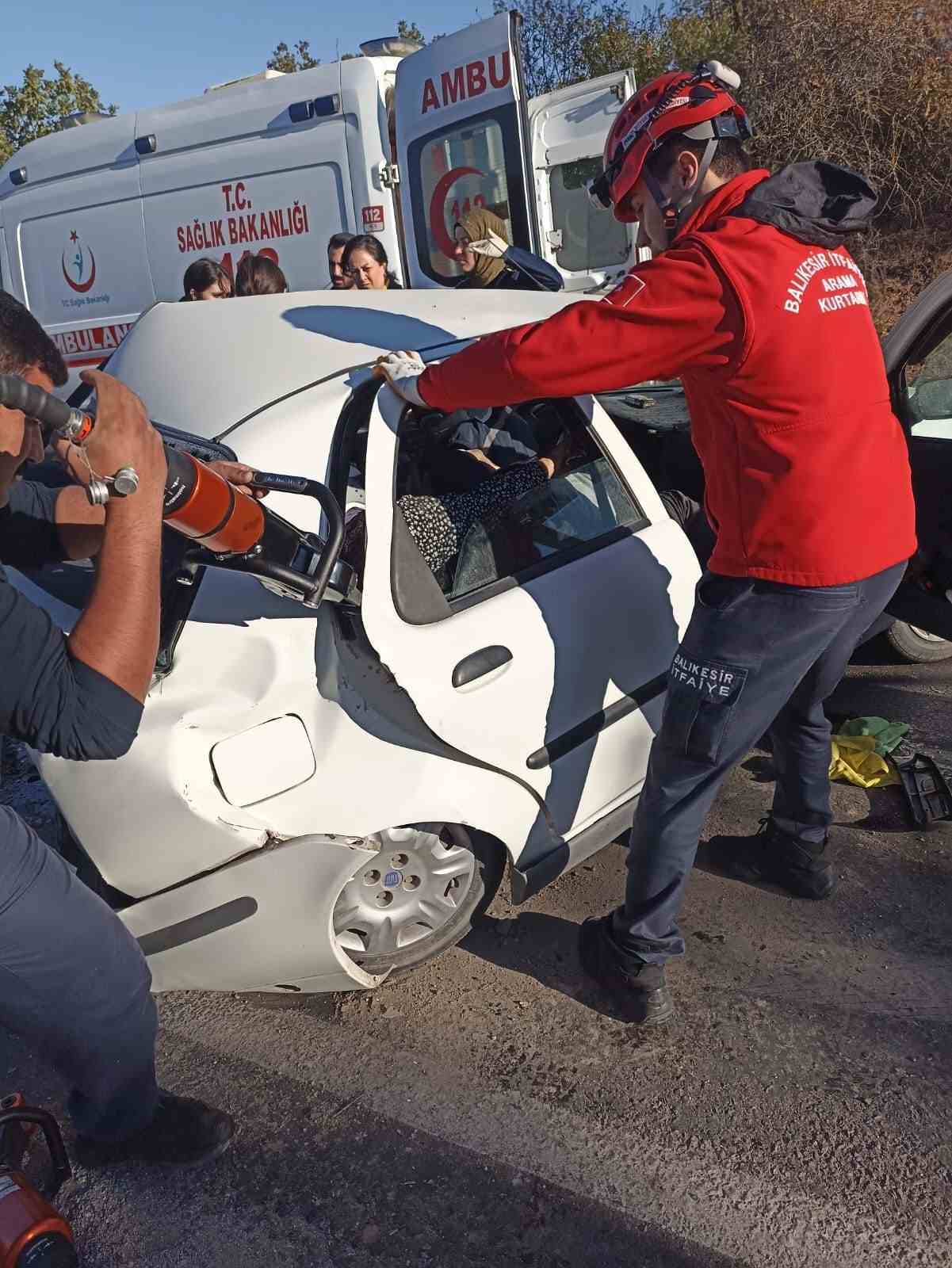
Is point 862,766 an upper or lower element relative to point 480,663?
lower

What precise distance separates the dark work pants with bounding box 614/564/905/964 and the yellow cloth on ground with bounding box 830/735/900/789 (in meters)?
1.00

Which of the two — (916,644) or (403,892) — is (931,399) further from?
(403,892)

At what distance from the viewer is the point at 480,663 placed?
2264 millimetres

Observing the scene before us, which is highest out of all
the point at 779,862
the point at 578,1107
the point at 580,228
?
the point at 580,228

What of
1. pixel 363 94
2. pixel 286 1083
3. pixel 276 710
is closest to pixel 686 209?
pixel 276 710

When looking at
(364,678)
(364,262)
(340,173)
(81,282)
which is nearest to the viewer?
(364,678)

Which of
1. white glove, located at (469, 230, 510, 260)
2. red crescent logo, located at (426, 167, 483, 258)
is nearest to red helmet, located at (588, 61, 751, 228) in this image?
white glove, located at (469, 230, 510, 260)

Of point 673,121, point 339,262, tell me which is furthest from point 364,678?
point 339,262

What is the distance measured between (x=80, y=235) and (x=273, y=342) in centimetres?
719

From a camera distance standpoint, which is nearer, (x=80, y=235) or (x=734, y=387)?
(x=734, y=387)

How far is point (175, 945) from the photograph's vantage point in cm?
213

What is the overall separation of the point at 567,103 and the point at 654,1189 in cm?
709

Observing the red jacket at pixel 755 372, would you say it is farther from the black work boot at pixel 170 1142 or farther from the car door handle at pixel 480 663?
the black work boot at pixel 170 1142

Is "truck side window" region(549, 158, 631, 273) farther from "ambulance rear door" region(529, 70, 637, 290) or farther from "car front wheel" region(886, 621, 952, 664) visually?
"car front wheel" region(886, 621, 952, 664)
